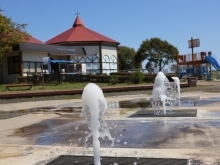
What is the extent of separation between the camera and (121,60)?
284ft

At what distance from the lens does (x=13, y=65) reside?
4012 centimetres

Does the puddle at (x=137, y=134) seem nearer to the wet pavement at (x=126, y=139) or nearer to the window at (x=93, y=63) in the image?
the wet pavement at (x=126, y=139)

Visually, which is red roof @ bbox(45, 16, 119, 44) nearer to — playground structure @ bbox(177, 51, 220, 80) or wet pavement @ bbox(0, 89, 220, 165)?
playground structure @ bbox(177, 51, 220, 80)

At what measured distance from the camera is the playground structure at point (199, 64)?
146 ft

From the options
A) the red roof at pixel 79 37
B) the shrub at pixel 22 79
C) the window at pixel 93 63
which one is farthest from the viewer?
the red roof at pixel 79 37

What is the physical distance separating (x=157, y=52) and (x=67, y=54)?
29959 mm

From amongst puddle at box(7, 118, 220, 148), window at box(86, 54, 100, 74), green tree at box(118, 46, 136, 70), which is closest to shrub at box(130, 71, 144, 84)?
puddle at box(7, 118, 220, 148)

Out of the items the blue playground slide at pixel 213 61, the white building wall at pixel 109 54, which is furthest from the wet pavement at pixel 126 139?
the white building wall at pixel 109 54

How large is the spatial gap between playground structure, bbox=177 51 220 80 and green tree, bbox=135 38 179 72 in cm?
2163

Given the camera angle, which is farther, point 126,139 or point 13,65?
point 13,65

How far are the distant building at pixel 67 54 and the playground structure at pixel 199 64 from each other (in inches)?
505

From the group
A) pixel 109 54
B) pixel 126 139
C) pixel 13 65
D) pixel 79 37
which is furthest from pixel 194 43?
pixel 126 139

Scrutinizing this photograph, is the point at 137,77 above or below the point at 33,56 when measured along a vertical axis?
below

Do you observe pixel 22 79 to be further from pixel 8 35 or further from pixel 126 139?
pixel 126 139
